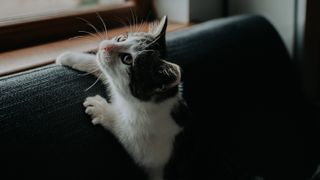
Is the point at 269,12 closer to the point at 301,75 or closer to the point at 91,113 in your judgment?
the point at 301,75

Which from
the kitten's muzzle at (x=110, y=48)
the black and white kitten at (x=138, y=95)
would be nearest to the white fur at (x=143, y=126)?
the black and white kitten at (x=138, y=95)

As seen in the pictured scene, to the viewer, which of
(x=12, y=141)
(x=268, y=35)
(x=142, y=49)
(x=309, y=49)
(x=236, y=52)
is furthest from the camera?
(x=309, y=49)

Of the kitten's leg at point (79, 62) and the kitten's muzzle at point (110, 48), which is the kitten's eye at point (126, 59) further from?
the kitten's leg at point (79, 62)

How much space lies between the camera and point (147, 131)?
1076 millimetres

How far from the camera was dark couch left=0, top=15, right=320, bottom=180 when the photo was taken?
93 centimetres

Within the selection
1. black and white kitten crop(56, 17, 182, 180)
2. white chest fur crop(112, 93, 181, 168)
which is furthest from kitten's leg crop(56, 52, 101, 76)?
white chest fur crop(112, 93, 181, 168)

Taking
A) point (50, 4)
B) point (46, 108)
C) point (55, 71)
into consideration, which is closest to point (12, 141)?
point (46, 108)

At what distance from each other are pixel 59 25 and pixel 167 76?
0.62m

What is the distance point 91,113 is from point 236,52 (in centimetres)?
65

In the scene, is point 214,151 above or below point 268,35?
below

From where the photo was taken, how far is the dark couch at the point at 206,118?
0.93 meters

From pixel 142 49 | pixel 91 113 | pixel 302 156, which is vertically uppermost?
pixel 142 49

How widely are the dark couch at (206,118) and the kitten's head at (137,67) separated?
4.4 inches

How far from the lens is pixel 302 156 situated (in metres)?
1.55
